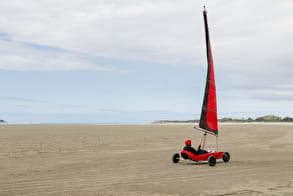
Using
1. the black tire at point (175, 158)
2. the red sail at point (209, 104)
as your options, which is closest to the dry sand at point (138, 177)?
the black tire at point (175, 158)

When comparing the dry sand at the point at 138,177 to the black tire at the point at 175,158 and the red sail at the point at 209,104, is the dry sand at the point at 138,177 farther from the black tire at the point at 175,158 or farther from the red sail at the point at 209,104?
the red sail at the point at 209,104

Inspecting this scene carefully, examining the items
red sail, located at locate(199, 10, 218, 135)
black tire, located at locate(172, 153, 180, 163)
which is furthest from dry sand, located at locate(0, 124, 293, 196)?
red sail, located at locate(199, 10, 218, 135)

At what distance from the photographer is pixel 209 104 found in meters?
15.7

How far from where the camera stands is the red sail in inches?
608

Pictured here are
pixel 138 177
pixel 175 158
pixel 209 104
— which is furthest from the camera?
pixel 209 104

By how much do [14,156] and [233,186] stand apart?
11120 millimetres

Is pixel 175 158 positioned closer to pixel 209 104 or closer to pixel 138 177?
pixel 209 104

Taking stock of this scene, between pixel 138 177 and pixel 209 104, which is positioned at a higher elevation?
pixel 209 104

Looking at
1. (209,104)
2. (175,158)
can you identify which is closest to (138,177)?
(175,158)

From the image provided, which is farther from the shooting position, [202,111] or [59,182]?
[202,111]

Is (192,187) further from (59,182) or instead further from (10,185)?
(10,185)

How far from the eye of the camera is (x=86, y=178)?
35.6 ft

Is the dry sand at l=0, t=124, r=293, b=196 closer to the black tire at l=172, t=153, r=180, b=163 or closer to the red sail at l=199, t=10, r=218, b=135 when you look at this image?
the black tire at l=172, t=153, r=180, b=163

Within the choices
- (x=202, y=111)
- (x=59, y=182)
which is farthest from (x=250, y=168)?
(x=59, y=182)
